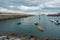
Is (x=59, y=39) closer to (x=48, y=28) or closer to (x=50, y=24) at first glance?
(x=48, y=28)

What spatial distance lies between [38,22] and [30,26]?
459 millimetres

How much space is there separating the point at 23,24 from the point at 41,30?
1.45 meters

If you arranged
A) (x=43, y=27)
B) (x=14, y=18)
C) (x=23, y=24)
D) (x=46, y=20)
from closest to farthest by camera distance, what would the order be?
(x=43, y=27)
(x=46, y=20)
(x=23, y=24)
(x=14, y=18)

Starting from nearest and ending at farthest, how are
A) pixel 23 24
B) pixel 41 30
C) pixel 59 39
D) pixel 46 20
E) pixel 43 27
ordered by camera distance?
pixel 59 39, pixel 41 30, pixel 43 27, pixel 46 20, pixel 23 24

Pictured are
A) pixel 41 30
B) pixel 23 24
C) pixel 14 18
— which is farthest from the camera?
pixel 14 18

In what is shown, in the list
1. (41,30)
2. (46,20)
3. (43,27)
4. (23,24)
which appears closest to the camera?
(41,30)

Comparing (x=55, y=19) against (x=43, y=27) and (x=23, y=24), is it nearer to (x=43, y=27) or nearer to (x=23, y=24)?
(x=43, y=27)

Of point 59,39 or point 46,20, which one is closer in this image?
point 59,39

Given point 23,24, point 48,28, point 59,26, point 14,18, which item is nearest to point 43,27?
point 48,28

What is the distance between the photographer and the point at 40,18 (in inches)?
265

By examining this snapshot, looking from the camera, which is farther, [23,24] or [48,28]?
[23,24]

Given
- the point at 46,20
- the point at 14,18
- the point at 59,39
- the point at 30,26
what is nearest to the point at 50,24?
the point at 46,20

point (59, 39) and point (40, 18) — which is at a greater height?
point (40, 18)

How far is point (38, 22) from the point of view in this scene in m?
6.77
